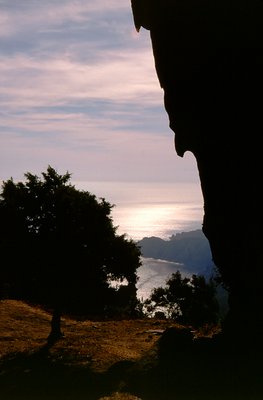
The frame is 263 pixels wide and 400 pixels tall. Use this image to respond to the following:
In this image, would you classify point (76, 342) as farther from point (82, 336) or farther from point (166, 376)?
point (166, 376)

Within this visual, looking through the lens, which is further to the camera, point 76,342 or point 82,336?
point 82,336

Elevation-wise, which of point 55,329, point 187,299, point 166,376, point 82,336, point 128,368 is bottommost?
point 128,368

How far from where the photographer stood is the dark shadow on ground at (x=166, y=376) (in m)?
16.0

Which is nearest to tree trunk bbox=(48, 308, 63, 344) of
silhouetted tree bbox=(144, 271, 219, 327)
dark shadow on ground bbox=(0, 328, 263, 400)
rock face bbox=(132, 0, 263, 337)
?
dark shadow on ground bbox=(0, 328, 263, 400)

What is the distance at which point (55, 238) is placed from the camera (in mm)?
29391

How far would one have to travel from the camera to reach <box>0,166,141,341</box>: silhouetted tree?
96.7ft

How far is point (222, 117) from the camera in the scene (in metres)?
20.0

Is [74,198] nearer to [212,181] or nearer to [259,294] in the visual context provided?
[212,181]

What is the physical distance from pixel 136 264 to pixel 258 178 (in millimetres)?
16371

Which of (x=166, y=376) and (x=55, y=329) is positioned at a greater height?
(x=166, y=376)

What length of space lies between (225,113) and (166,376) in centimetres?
1260

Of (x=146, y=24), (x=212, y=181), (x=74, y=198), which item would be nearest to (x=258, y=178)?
(x=212, y=181)

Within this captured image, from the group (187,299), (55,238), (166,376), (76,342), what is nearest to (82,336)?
(76,342)

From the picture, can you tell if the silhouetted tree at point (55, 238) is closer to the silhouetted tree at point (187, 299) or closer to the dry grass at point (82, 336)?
the dry grass at point (82, 336)
